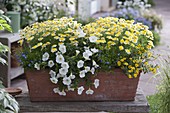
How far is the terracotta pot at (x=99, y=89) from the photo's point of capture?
309 centimetres

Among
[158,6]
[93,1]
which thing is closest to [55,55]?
[93,1]

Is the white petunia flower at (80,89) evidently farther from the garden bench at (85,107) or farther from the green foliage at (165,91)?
the green foliage at (165,91)

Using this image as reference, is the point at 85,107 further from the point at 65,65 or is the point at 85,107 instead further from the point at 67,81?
the point at 65,65

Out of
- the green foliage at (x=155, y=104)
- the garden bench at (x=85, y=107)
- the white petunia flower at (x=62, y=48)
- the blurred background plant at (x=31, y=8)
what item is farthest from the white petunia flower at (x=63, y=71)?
the blurred background plant at (x=31, y=8)

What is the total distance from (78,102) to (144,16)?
4994 millimetres

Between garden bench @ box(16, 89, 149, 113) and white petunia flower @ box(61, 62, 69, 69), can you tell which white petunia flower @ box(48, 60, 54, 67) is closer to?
white petunia flower @ box(61, 62, 69, 69)

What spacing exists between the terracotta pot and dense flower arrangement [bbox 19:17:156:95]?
0.05 m

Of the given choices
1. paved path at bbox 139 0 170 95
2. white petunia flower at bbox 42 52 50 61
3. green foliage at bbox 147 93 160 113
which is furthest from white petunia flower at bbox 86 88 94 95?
green foliage at bbox 147 93 160 113

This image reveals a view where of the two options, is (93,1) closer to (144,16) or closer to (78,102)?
(144,16)

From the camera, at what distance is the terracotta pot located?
309 cm

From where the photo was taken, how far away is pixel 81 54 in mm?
3023

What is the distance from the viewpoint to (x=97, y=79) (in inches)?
121

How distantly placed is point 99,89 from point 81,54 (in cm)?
28

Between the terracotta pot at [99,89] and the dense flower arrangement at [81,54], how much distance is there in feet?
0.17
